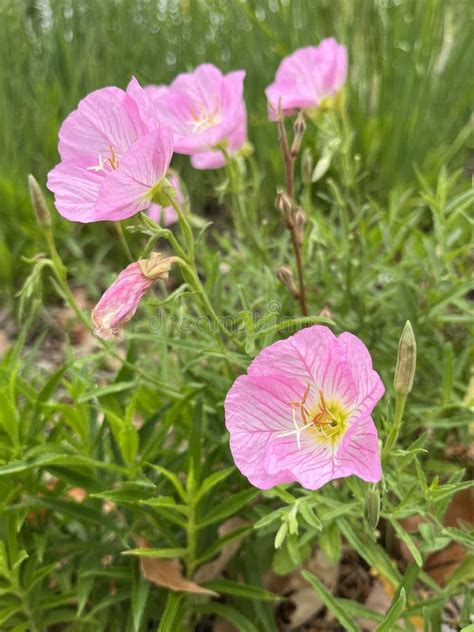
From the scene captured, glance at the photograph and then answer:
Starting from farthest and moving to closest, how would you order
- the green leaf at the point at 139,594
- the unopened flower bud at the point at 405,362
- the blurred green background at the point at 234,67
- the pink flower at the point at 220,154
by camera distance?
the blurred green background at the point at 234,67 < the pink flower at the point at 220,154 < the green leaf at the point at 139,594 < the unopened flower bud at the point at 405,362

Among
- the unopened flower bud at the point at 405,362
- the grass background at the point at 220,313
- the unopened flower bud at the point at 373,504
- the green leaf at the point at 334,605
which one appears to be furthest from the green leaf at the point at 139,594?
the unopened flower bud at the point at 405,362

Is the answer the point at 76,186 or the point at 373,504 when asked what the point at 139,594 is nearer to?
the point at 373,504

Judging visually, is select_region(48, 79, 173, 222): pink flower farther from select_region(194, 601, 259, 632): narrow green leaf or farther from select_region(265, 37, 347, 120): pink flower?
select_region(194, 601, 259, 632): narrow green leaf

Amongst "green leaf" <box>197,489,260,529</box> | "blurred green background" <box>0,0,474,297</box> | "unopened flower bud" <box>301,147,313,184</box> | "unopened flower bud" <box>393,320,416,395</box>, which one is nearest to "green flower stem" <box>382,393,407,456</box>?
"unopened flower bud" <box>393,320,416,395</box>

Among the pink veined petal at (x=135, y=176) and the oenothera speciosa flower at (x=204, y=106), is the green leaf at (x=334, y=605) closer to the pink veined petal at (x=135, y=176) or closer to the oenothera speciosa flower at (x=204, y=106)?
the pink veined petal at (x=135, y=176)

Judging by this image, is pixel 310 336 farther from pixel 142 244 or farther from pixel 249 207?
pixel 142 244

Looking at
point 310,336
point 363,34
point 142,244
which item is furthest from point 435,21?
point 310,336
